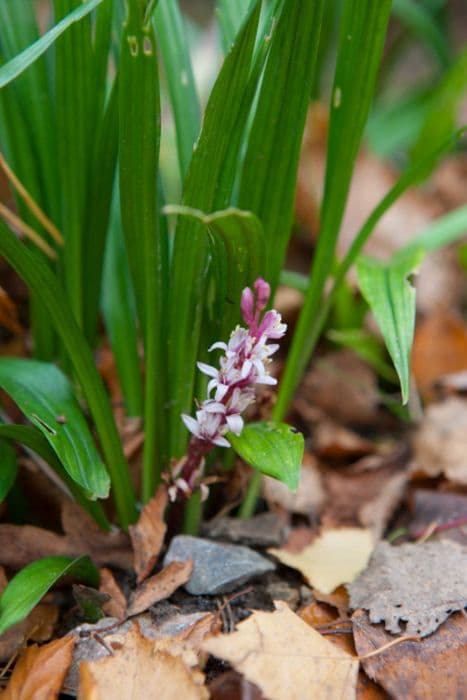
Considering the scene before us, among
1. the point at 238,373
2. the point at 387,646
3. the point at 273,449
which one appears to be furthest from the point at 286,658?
the point at 238,373

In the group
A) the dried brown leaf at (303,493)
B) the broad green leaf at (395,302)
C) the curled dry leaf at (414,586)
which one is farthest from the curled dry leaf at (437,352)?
the curled dry leaf at (414,586)

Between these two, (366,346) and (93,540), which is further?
(366,346)

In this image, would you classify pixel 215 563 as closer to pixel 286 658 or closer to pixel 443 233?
pixel 286 658

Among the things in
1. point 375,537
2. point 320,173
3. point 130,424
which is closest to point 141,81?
point 130,424

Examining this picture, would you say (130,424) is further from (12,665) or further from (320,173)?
(320,173)

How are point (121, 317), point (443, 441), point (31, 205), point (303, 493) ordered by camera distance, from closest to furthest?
point (31, 205) → point (121, 317) → point (303, 493) → point (443, 441)

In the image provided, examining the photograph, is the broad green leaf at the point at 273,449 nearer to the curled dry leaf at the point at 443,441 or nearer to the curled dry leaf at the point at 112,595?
the curled dry leaf at the point at 112,595

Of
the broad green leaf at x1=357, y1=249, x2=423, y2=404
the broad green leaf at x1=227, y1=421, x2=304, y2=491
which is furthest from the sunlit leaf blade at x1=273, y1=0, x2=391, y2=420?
the broad green leaf at x1=227, y1=421, x2=304, y2=491
